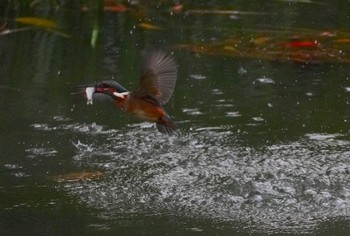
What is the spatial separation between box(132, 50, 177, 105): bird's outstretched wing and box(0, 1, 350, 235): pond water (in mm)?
555

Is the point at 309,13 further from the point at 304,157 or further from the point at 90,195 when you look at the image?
the point at 90,195

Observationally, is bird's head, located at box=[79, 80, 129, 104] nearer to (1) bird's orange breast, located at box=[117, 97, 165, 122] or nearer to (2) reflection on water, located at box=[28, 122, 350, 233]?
(1) bird's orange breast, located at box=[117, 97, 165, 122]

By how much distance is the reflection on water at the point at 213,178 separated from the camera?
452 cm

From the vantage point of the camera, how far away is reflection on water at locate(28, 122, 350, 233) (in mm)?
4520

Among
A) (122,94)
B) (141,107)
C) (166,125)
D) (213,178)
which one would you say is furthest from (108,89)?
(213,178)

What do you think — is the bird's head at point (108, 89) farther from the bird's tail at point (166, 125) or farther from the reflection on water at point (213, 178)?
the reflection on water at point (213, 178)

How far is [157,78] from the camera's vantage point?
14.0 feet

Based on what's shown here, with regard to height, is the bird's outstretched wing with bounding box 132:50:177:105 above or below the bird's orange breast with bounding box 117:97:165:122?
above

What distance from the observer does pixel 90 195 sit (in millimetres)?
4766

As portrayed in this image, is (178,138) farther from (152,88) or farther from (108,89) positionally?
(108,89)

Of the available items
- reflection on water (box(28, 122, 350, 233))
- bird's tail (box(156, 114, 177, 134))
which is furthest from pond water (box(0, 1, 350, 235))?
bird's tail (box(156, 114, 177, 134))

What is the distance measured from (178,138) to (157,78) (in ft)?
4.32

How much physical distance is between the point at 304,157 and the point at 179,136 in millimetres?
717

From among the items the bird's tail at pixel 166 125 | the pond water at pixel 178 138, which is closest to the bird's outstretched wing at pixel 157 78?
the bird's tail at pixel 166 125
